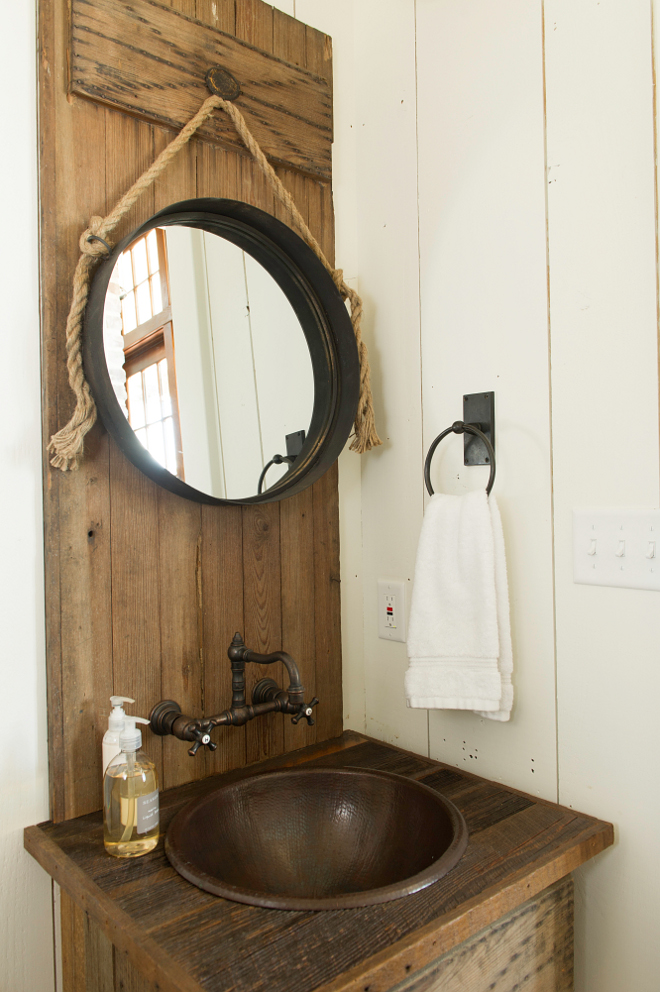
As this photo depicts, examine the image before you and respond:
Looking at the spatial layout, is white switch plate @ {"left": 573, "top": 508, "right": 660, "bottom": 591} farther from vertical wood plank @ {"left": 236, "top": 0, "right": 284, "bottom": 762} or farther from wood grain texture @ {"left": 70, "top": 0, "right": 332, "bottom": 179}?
wood grain texture @ {"left": 70, "top": 0, "right": 332, "bottom": 179}

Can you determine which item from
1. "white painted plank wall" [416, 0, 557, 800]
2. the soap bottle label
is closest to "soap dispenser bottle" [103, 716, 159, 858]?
the soap bottle label

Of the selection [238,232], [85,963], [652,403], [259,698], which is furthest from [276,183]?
[85,963]

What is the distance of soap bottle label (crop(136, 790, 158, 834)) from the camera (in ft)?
2.89

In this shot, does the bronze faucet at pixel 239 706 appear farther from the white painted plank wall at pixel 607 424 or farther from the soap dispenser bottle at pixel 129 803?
the white painted plank wall at pixel 607 424

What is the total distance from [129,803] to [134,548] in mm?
379

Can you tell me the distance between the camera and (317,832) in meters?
1.05

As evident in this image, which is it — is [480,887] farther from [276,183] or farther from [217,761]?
[276,183]

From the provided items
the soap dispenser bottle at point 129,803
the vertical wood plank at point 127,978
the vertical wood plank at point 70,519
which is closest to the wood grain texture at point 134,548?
the vertical wood plank at point 70,519

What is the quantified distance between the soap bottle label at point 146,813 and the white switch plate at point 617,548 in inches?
27.4

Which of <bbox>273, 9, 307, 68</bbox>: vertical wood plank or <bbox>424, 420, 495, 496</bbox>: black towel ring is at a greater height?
<bbox>273, 9, 307, 68</bbox>: vertical wood plank

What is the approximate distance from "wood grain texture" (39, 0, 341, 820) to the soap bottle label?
0.16 metres

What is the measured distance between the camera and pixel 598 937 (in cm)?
98

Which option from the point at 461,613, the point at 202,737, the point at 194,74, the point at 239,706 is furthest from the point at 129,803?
the point at 194,74

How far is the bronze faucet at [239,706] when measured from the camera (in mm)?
1007
